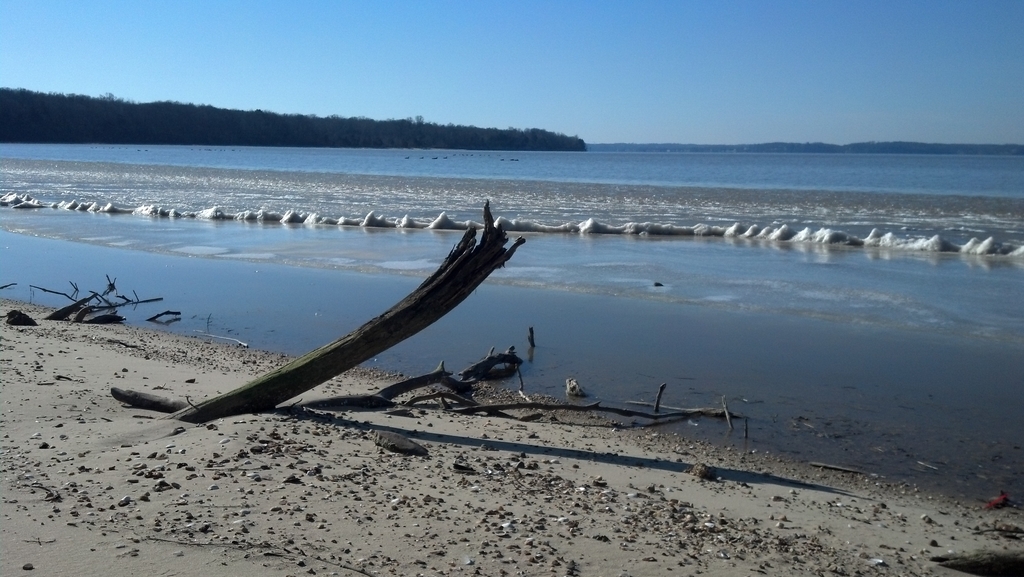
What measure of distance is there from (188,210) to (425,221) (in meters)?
9.13

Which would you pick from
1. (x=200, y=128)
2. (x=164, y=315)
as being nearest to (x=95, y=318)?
(x=164, y=315)

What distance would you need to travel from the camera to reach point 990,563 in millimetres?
4352

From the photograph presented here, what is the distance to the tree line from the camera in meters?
137

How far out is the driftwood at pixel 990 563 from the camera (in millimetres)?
4344

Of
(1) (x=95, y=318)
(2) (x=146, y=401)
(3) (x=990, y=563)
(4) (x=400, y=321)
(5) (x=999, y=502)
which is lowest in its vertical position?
(5) (x=999, y=502)

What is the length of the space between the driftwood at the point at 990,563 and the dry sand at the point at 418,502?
127 millimetres

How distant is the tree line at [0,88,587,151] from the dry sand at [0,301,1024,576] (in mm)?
145517

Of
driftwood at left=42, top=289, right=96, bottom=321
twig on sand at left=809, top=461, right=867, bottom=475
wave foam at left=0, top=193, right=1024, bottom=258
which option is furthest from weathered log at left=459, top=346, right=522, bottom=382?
wave foam at left=0, top=193, right=1024, bottom=258

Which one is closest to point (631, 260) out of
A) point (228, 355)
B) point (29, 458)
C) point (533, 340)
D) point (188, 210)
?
point (533, 340)

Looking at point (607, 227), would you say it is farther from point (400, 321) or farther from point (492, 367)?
point (400, 321)

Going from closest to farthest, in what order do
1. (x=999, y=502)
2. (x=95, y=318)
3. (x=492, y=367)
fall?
(x=999, y=502)
(x=492, y=367)
(x=95, y=318)

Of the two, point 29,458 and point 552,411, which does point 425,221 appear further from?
point 29,458

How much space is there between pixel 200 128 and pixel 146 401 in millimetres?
163424

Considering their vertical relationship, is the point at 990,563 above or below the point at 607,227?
below
